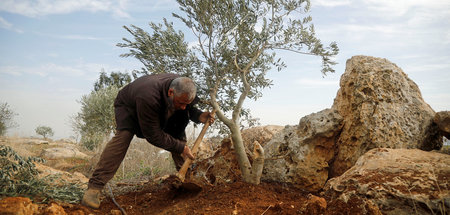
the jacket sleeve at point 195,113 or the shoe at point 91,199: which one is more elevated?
the jacket sleeve at point 195,113

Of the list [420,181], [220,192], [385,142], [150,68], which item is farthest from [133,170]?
[420,181]

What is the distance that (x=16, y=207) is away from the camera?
330 cm

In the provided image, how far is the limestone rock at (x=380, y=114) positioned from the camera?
512 centimetres

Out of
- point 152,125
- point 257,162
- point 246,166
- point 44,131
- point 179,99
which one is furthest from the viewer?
point 44,131

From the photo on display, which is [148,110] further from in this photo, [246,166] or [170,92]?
[246,166]

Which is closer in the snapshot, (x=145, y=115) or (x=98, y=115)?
(x=145, y=115)

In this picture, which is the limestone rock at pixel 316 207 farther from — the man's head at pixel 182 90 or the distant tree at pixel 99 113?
the distant tree at pixel 99 113

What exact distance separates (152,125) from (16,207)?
1.94 m

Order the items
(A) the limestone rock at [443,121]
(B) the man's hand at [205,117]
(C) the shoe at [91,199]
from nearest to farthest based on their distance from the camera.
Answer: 1. (C) the shoe at [91,199]
2. (A) the limestone rock at [443,121]
3. (B) the man's hand at [205,117]

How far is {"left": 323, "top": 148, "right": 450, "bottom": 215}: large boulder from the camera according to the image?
10.5 ft

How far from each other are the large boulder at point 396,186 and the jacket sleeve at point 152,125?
236 cm

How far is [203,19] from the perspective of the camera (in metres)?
5.50

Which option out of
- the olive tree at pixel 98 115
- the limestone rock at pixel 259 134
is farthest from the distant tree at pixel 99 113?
the limestone rock at pixel 259 134

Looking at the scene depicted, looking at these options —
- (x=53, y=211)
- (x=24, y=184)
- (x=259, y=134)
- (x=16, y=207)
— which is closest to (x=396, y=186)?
(x=53, y=211)
